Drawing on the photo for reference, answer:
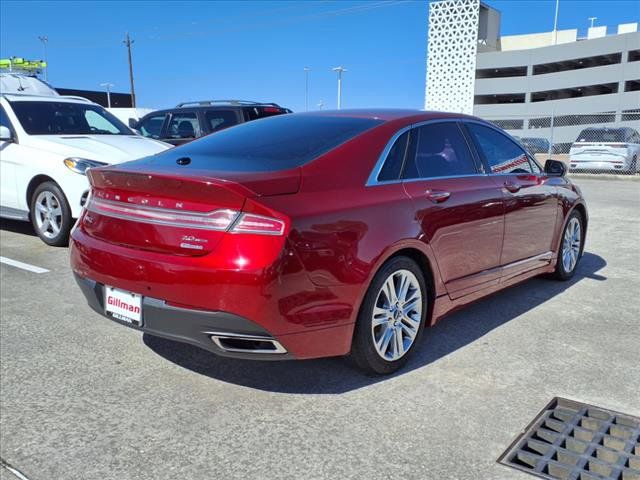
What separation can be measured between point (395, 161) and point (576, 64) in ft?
227

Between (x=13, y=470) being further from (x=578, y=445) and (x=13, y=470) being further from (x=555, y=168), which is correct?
(x=555, y=168)

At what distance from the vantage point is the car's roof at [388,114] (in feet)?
12.4

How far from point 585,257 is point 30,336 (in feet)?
19.0

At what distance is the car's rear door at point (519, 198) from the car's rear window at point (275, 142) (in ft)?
3.93

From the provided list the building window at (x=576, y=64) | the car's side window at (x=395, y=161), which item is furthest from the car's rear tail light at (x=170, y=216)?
the building window at (x=576, y=64)

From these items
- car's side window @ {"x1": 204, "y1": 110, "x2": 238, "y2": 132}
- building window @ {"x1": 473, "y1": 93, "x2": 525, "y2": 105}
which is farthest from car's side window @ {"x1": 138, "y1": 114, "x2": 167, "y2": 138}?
building window @ {"x1": 473, "y1": 93, "x2": 525, "y2": 105}

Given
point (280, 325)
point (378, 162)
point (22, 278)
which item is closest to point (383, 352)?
point (280, 325)

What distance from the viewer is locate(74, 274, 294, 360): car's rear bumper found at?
2732 millimetres

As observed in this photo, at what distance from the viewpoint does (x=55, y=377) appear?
3.30 metres

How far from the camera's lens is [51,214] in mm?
6582

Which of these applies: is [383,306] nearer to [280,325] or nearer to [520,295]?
[280,325]

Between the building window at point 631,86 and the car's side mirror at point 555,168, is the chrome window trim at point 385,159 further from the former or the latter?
the building window at point 631,86

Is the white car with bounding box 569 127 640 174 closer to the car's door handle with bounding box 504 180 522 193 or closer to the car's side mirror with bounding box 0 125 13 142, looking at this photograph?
the car's door handle with bounding box 504 180 522 193

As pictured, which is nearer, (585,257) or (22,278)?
(22,278)
